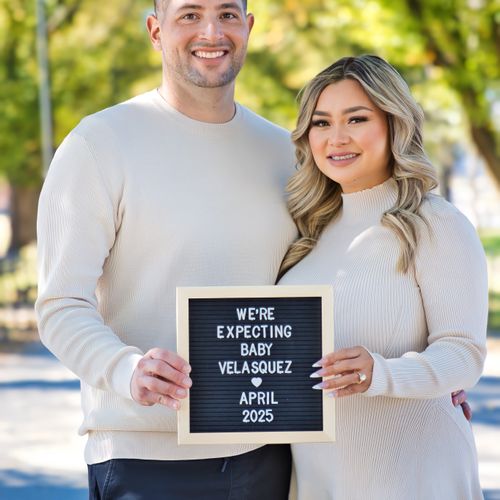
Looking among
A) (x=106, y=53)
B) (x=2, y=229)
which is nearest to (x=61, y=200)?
(x=106, y=53)

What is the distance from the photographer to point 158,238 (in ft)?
14.0

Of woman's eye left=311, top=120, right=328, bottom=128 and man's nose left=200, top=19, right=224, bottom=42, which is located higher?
man's nose left=200, top=19, right=224, bottom=42

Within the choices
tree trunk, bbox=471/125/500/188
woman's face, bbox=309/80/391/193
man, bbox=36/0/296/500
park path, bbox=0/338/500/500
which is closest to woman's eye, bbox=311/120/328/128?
woman's face, bbox=309/80/391/193

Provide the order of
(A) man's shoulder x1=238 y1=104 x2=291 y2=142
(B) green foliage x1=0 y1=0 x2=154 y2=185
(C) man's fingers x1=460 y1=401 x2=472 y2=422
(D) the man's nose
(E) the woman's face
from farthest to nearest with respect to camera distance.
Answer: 1. (B) green foliage x1=0 y1=0 x2=154 y2=185
2. (A) man's shoulder x1=238 y1=104 x2=291 y2=142
3. (C) man's fingers x1=460 y1=401 x2=472 y2=422
4. (E) the woman's face
5. (D) the man's nose

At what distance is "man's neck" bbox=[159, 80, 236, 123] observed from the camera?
14.9 feet

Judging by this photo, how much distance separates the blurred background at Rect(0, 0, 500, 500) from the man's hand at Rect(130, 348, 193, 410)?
4.80 m

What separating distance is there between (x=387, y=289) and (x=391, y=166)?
1.99 ft

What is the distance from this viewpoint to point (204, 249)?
4320mm

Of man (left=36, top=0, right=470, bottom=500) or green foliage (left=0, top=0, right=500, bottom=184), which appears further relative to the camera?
green foliage (left=0, top=0, right=500, bottom=184)

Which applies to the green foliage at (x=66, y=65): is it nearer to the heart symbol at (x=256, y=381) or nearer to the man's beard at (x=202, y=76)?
the man's beard at (x=202, y=76)

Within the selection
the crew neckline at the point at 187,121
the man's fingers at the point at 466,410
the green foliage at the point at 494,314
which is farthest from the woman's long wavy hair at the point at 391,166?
the green foliage at the point at 494,314

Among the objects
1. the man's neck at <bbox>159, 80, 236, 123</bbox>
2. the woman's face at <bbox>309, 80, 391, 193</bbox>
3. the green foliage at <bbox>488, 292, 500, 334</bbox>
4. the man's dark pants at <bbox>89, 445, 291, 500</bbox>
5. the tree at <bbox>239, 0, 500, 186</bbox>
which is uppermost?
the tree at <bbox>239, 0, 500, 186</bbox>

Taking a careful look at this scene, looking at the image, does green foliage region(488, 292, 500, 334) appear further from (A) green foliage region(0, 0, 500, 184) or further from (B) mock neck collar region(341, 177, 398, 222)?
(B) mock neck collar region(341, 177, 398, 222)

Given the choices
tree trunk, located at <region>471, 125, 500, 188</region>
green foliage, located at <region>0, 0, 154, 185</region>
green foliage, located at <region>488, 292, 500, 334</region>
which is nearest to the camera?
green foliage, located at <region>488, 292, 500, 334</region>
